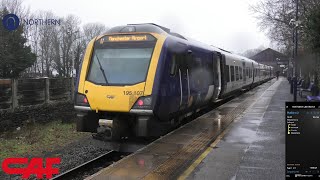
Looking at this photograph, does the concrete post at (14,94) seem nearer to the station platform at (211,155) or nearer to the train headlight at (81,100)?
the train headlight at (81,100)

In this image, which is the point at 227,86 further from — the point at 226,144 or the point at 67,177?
the point at 67,177

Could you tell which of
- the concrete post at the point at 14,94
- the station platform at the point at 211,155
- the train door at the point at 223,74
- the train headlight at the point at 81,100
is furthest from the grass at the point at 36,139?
the train door at the point at 223,74

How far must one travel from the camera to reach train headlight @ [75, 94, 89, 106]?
31.6 ft

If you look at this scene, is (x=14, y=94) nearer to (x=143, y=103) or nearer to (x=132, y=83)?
(x=132, y=83)

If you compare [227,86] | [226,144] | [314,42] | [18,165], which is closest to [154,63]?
[226,144]

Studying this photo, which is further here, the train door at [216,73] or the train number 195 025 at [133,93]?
the train door at [216,73]

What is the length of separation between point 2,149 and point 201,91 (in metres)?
6.94

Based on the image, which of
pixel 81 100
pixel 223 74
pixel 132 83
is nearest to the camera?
pixel 132 83

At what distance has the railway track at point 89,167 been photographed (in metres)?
8.19

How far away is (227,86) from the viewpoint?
63.2 feet

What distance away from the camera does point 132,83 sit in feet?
30.7
